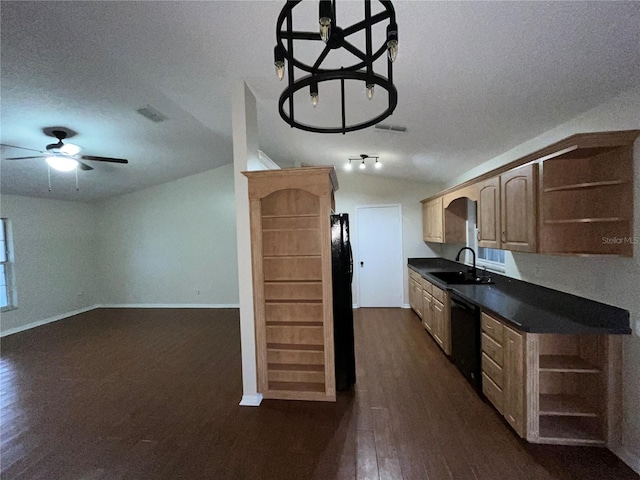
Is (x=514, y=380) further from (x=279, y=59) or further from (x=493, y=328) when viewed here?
(x=279, y=59)

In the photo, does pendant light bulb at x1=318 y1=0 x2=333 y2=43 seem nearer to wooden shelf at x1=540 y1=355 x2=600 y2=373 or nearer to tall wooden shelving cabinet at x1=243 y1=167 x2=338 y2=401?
tall wooden shelving cabinet at x1=243 y1=167 x2=338 y2=401

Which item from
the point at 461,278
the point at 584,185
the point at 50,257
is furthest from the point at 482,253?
the point at 50,257

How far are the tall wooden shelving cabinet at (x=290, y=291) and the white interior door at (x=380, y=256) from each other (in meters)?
3.07

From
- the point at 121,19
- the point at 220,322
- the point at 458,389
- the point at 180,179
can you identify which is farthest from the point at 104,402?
the point at 180,179

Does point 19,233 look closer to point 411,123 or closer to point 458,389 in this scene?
point 411,123

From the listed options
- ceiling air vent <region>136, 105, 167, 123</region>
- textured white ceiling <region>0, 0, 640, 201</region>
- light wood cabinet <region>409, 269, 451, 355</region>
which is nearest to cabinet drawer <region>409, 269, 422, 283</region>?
light wood cabinet <region>409, 269, 451, 355</region>

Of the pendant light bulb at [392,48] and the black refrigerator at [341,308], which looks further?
the black refrigerator at [341,308]

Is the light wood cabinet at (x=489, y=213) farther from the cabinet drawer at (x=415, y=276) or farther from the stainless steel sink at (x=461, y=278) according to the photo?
the cabinet drawer at (x=415, y=276)

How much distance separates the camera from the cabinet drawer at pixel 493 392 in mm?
2279

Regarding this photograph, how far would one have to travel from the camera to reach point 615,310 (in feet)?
6.37

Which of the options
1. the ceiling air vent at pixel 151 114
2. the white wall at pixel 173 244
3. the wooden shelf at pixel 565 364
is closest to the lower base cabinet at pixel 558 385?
the wooden shelf at pixel 565 364

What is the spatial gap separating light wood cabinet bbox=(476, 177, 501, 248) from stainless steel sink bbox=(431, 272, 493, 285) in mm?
578

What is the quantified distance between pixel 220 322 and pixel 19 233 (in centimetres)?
409

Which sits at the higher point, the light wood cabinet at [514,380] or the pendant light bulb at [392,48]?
the pendant light bulb at [392,48]
